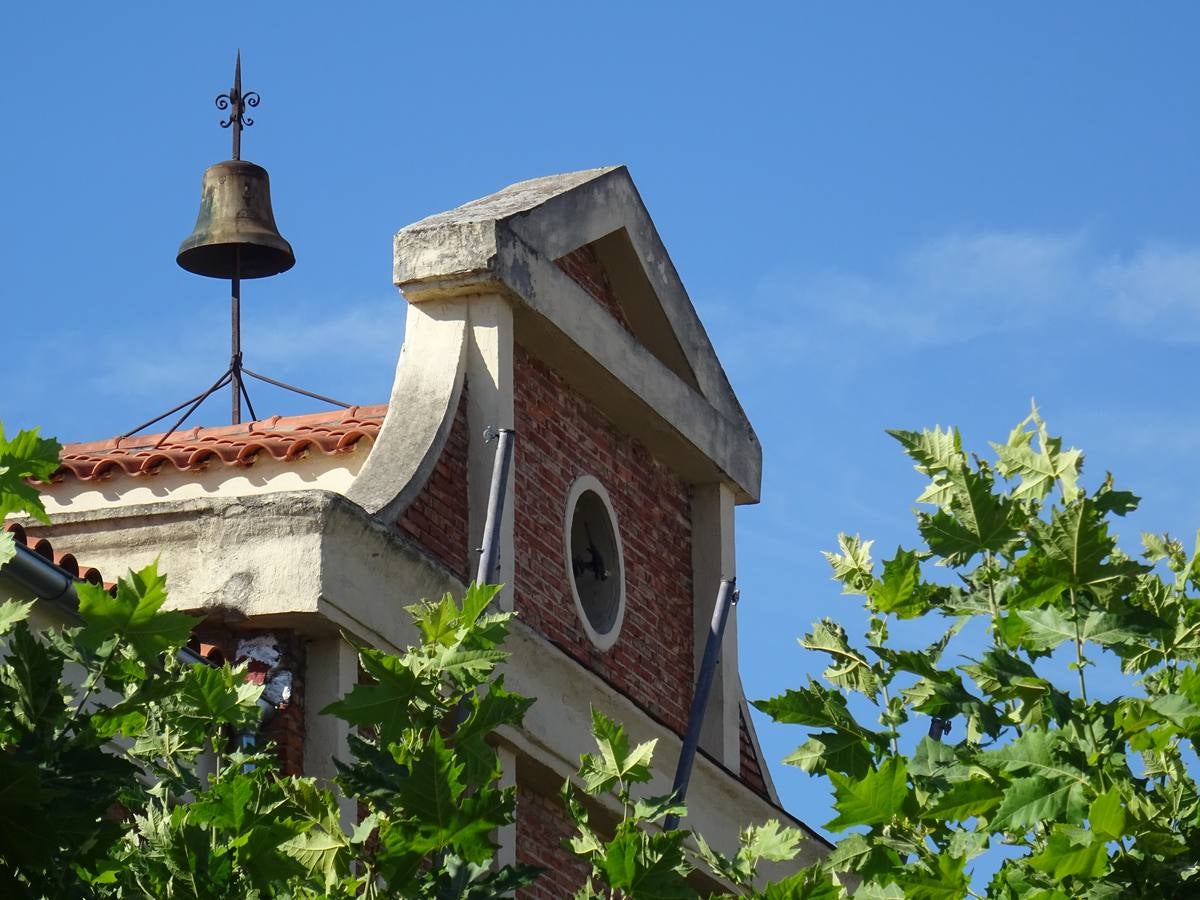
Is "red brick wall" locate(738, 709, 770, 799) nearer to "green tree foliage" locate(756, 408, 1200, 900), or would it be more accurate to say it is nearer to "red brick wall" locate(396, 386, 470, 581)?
"red brick wall" locate(396, 386, 470, 581)

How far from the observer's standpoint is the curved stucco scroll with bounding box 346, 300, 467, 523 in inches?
419

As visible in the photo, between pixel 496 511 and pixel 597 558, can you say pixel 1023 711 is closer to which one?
pixel 496 511

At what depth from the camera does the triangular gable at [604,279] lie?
11609 mm

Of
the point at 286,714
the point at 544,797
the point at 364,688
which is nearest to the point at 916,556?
the point at 364,688

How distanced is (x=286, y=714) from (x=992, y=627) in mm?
4580

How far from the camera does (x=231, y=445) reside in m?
11.6

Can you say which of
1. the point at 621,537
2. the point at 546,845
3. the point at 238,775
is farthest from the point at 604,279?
the point at 238,775

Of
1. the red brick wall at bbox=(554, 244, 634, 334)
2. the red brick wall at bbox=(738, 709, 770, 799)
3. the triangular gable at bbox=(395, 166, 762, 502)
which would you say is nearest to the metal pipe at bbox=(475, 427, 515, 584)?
the triangular gable at bbox=(395, 166, 762, 502)

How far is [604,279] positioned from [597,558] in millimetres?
1638

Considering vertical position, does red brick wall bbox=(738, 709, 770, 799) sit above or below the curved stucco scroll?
below

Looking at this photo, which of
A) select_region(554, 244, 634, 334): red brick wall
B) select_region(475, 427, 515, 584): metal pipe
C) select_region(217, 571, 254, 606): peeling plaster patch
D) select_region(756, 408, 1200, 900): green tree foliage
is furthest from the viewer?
select_region(554, 244, 634, 334): red brick wall

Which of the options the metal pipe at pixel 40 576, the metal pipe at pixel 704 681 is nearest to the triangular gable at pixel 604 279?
the metal pipe at pixel 704 681

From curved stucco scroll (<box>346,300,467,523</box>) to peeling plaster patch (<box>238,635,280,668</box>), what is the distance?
30.3 inches

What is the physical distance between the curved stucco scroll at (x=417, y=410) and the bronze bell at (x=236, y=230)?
2.35 meters
